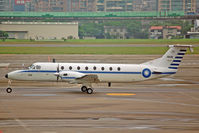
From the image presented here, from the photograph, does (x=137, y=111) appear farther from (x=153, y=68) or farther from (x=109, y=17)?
(x=109, y=17)

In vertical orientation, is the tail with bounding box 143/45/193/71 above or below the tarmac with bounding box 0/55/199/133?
above

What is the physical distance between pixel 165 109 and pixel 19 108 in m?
9.23

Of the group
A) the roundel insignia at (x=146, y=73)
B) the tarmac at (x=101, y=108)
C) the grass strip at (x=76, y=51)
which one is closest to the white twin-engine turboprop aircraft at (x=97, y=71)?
the roundel insignia at (x=146, y=73)

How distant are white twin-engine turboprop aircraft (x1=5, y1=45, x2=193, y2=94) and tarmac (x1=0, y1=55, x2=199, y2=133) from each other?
43.1 inches

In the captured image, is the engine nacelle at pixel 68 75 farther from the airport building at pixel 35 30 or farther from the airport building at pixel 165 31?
the airport building at pixel 165 31

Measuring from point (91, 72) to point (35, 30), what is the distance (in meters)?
109

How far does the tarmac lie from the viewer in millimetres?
22109

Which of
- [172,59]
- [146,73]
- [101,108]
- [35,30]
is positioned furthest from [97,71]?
[35,30]

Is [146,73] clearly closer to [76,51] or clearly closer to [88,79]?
[88,79]

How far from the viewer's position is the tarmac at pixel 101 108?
22.1m

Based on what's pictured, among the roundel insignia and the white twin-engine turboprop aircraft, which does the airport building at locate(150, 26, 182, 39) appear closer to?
the white twin-engine turboprop aircraft

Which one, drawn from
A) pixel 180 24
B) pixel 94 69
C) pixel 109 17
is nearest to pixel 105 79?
pixel 94 69

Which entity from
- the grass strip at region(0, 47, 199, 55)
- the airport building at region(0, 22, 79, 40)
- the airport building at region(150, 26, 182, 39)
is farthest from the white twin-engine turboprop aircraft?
the airport building at region(150, 26, 182, 39)

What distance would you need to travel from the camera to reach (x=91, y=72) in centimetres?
3469
